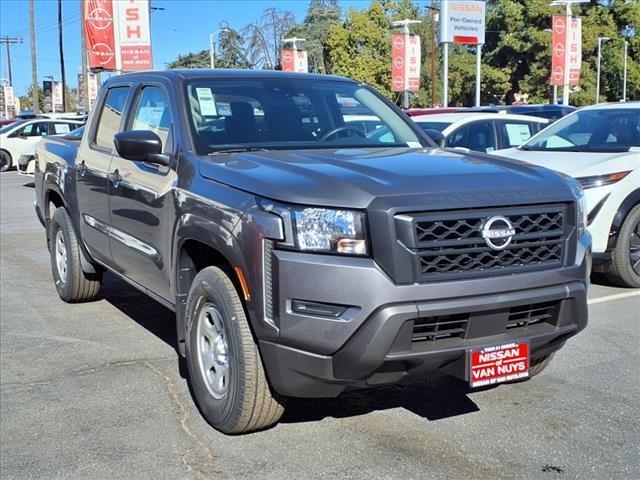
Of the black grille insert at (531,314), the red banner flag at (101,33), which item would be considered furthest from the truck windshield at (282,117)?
A: the red banner flag at (101,33)

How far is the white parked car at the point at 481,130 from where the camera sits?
988cm

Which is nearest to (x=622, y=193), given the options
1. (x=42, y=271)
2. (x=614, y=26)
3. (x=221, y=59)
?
(x=42, y=271)

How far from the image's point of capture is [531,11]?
54031 millimetres

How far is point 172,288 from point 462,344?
5.90 ft

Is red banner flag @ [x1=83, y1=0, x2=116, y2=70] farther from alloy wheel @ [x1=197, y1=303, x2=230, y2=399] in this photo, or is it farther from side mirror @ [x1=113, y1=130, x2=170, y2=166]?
alloy wheel @ [x1=197, y1=303, x2=230, y2=399]

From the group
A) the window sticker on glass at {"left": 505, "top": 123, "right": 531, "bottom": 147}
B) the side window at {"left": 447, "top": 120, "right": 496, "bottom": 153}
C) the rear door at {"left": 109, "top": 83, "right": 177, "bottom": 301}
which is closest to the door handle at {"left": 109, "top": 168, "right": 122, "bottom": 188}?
the rear door at {"left": 109, "top": 83, "right": 177, "bottom": 301}

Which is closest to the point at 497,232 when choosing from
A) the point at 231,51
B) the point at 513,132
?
the point at 513,132

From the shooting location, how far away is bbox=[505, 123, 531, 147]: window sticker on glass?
33.3 feet

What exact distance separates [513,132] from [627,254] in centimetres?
360

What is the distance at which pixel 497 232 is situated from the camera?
11.1ft

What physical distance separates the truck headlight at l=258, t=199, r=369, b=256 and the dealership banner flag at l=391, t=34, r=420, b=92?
28.6 meters

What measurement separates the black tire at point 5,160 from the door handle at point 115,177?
21345 millimetres

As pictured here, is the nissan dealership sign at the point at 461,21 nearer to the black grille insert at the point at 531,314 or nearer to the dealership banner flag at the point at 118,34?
the dealership banner flag at the point at 118,34

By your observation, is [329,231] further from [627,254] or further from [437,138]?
[627,254]
